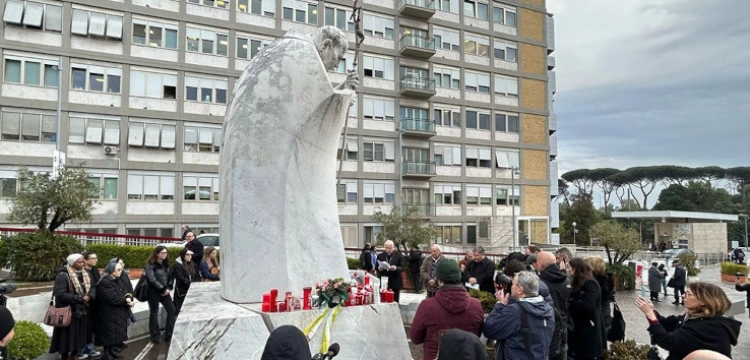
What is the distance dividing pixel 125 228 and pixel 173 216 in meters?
2.80

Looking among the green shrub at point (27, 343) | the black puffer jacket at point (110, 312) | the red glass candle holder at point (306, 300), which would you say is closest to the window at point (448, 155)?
the black puffer jacket at point (110, 312)

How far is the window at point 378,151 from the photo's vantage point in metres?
38.2

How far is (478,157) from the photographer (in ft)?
140

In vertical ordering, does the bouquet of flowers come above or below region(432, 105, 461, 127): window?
below

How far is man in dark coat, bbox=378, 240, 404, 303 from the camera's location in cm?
1230

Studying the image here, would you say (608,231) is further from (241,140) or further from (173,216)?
(173,216)

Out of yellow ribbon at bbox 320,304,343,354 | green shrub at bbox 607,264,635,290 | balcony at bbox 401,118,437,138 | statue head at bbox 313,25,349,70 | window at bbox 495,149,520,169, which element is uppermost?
balcony at bbox 401,118,437,138

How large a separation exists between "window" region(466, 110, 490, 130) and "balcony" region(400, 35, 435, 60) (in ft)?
20.5

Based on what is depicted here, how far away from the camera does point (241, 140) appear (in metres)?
6.91

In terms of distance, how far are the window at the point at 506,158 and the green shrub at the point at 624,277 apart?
870 inches

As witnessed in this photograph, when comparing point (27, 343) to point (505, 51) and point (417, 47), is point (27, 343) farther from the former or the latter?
point (505, 51)

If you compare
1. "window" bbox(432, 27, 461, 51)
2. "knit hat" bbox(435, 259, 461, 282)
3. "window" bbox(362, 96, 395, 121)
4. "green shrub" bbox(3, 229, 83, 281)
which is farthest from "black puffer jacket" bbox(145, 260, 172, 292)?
"window" bbox(432, 27, 461, 51)

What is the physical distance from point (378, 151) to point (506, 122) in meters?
12.9

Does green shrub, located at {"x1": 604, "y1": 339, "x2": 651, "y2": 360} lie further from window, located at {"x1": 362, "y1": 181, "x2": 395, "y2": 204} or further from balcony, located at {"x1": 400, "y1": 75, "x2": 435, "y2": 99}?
balcony, located at {"x1": 400, "y1": 75, "x2": 435, "y2": 99}
